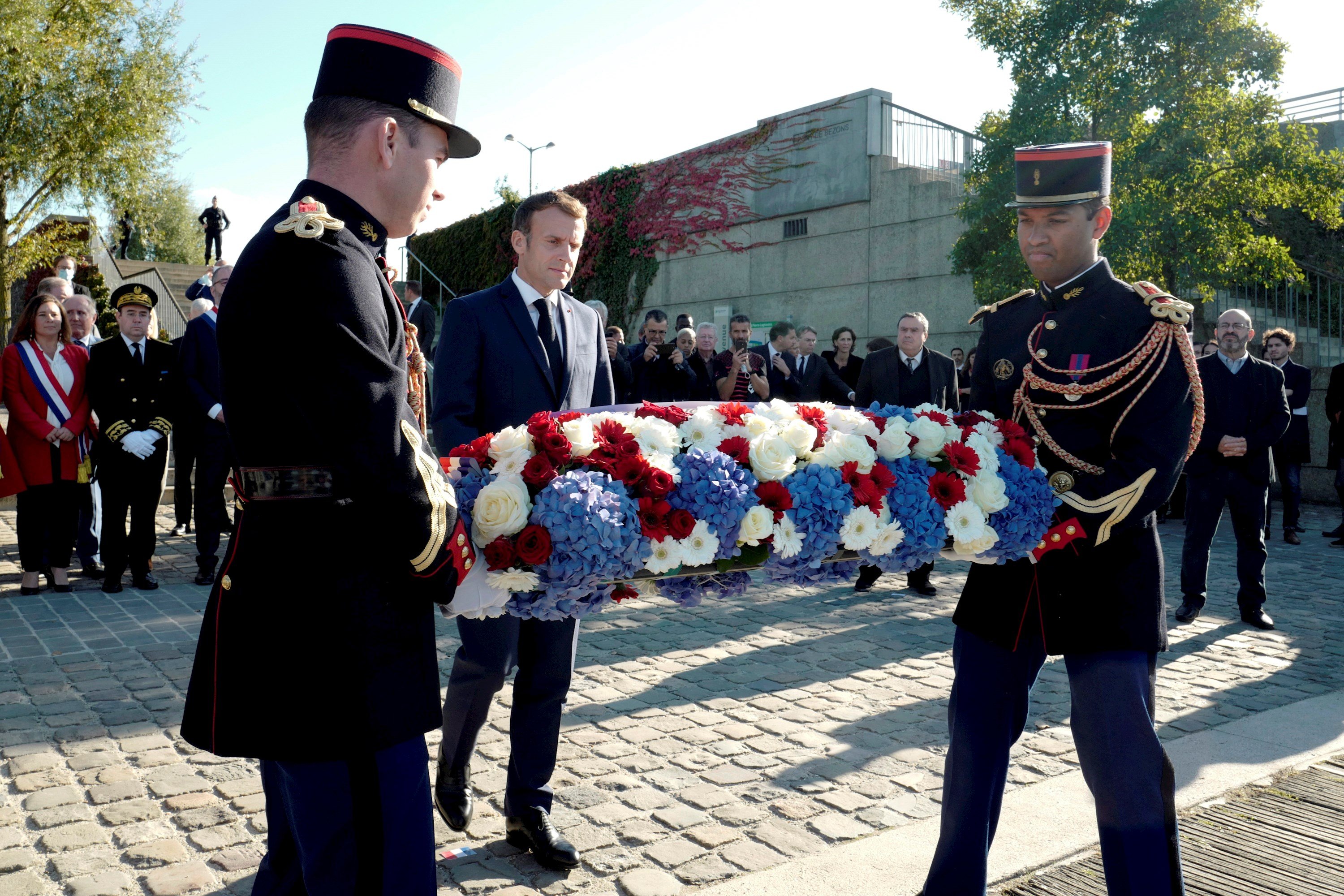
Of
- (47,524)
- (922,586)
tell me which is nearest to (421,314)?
(47,524)

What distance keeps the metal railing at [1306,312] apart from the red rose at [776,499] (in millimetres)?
14888

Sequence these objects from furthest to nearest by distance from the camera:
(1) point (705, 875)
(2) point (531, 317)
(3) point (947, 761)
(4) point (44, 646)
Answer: (4) point (44, 646) < (2) point (531, 317) < (1) point (705, 875) < (3) point (947, 761)

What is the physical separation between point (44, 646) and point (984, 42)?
13.7 meters

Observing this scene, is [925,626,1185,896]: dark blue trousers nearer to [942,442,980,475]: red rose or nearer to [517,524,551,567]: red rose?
[942,442,980,475]: red rose

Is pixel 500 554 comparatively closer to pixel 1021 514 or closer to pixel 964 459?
pixel 964 459

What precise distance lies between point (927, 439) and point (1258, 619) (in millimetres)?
5902

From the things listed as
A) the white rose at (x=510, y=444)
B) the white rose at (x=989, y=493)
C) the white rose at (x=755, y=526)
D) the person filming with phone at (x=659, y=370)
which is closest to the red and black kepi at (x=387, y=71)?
the white rose at (x=510, y=444)

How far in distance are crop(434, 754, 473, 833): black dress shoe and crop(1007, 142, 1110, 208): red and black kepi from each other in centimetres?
281

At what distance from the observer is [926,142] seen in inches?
801

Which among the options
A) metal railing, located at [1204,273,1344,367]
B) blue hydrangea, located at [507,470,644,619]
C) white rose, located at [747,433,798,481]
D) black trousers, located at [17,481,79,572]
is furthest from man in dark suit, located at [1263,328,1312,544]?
black trousers, located at [17,481,79,572]

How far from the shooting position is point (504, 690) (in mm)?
5480

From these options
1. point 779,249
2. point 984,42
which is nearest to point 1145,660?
point 984,42

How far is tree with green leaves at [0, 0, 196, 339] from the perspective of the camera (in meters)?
20.6

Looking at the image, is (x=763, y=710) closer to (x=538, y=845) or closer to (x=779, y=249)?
(x=538, y=845)
